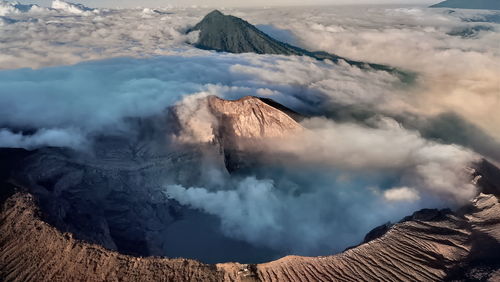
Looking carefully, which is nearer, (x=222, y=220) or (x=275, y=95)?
(x=222, y=220)

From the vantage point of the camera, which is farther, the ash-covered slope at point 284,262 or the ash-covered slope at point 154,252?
the ash-covered slope at point 154,252

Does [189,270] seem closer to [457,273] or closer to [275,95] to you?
[457,273]

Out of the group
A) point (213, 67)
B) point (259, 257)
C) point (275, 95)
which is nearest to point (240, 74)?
point (213, 67)

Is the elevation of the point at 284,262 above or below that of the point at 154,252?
above

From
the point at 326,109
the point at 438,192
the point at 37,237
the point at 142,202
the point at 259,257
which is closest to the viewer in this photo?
the point at 37,237

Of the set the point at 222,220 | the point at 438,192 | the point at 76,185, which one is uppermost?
the point at 438,192

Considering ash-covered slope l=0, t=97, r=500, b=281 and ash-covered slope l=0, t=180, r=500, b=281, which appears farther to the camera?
ash-covered slope l=0, t=97, r=500, b=281

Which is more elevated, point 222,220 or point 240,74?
point 240,74

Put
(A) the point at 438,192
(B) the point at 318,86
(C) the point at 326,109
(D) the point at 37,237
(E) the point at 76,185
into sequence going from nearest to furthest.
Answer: (D) the point at 37,237 → (A) the point at 438,192 → (E) the point at 76,185 → (C) the point at 326,109 → (B) the point at 318,86

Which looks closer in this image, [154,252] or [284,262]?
[284,262]

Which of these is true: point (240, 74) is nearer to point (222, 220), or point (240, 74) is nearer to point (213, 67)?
point (213, 67)
